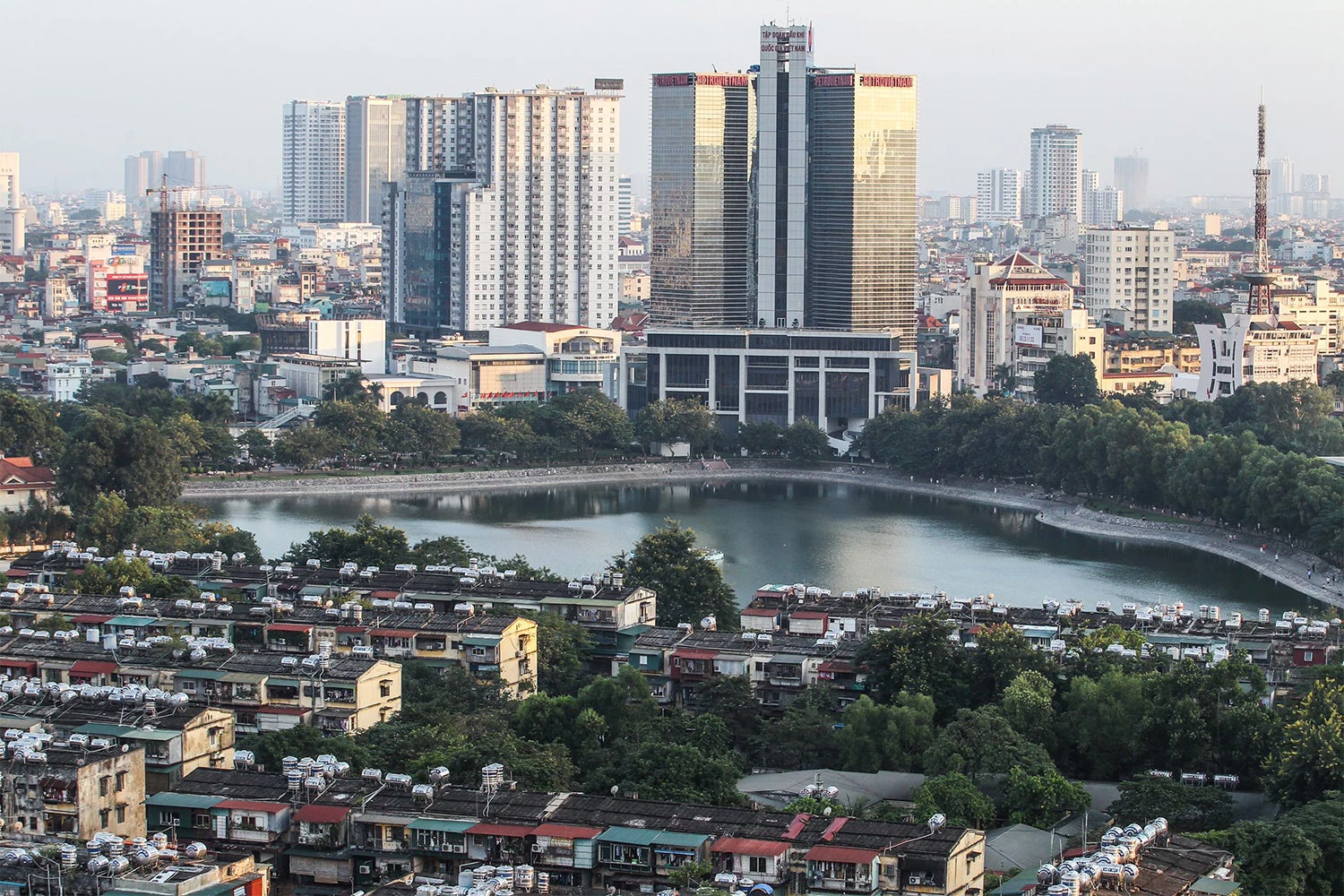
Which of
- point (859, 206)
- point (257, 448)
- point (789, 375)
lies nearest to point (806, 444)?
point (789, 375)

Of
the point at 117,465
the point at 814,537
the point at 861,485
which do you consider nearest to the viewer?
the point at 117,465

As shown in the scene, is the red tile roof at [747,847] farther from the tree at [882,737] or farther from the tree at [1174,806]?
the tree at [882,737]

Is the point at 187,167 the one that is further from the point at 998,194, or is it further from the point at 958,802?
the point at 958,802

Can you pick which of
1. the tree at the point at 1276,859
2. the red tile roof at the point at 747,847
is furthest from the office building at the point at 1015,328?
the red tile roof at the point at 747,847

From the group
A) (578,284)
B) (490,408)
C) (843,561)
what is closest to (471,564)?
(843,561)

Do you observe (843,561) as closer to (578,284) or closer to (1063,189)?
(578,284)

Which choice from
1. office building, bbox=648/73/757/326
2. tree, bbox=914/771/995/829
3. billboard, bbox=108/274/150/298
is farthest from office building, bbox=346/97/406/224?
tree, bbox=914/771/995/829
